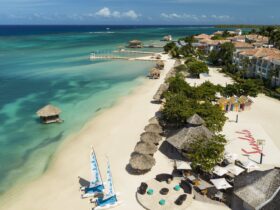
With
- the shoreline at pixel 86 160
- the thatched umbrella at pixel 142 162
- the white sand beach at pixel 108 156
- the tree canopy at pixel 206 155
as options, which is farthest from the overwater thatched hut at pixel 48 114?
the tree canopy at pixel 206 155

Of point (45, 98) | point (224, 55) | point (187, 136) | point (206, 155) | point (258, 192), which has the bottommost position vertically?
point (45, 98)

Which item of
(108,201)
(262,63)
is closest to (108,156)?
(108,201)

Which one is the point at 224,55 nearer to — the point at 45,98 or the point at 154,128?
the point at 45,98

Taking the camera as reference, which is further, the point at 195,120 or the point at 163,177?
the point at 195,120

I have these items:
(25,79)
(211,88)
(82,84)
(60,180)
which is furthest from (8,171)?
(25,79)

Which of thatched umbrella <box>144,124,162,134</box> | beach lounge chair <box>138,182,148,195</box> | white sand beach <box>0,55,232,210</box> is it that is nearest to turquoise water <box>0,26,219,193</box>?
white sand beach <box>0,55,232,210</box>

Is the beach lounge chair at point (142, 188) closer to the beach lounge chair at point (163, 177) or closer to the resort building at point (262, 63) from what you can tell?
the beach lounge chair at point (163, 177)

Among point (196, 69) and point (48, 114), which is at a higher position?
point (196, 69)

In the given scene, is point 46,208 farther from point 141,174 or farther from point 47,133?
→ point 47,133
